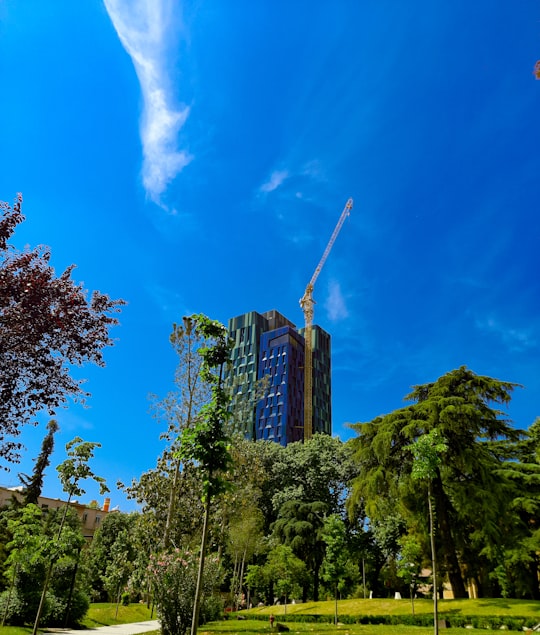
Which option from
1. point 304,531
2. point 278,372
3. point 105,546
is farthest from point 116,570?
point 278,372

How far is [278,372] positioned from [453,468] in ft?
285

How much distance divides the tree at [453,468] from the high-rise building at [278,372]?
74416 mm

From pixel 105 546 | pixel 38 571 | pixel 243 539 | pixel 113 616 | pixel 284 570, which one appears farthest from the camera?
pixel 105 546

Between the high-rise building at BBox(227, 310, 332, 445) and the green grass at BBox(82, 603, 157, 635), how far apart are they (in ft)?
226

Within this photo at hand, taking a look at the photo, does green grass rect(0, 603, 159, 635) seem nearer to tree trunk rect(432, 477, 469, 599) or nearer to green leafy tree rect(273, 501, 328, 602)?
green leafy tree rect(273, 501, 328, 602)

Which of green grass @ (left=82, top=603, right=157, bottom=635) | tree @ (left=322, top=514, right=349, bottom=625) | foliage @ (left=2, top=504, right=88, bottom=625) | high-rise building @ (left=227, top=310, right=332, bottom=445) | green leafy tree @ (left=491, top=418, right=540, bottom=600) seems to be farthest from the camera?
high-rise building @ (left=227, top=310, right=332, bottom=445)

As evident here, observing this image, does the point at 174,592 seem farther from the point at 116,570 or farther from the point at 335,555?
the point at 335,555

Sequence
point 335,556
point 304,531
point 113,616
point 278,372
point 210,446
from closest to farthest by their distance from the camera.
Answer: point 210,446, point 335,556, point 113,616, point 304,531, point 278,372

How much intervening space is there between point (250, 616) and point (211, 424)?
83.7ft

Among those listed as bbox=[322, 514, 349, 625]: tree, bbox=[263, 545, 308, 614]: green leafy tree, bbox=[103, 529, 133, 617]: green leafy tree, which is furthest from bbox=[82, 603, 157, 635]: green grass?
bbox=[322, 514, 349, 625]: tree

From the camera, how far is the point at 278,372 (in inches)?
4569

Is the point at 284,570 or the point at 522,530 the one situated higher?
the point at 522,530

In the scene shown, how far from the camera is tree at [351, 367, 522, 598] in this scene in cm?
2755

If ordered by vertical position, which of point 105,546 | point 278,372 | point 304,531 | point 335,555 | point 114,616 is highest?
point 278,372
